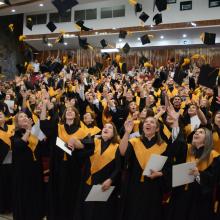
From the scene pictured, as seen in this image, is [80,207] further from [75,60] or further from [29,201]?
[75,60]

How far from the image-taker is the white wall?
1739 cm

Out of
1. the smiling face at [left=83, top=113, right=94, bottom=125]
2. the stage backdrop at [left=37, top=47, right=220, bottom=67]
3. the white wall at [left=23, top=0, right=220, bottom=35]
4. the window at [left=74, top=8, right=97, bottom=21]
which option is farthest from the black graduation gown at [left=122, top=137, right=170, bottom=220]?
the window at [left=74, top=8, right=97, bottom=21]

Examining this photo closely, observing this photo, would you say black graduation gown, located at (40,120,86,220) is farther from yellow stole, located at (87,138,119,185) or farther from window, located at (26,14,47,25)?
window, located at (26,14,47,25)

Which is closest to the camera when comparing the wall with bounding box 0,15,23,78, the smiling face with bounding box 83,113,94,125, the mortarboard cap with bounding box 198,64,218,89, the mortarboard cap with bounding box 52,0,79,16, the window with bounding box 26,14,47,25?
the smiling face with bounding box 83,113,94,125

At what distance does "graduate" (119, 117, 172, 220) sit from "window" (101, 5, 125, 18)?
1704cm

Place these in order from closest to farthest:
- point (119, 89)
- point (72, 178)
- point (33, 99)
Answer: point (72, 178) < point (33, 99) < point (119, 89)

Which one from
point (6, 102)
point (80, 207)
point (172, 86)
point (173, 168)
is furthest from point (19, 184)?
point (172, 86)

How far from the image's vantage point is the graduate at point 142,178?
3.43 m

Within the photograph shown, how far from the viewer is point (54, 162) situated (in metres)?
4.34

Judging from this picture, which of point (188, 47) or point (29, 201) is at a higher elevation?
point (188, 47)

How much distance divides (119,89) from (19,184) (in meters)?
4.38

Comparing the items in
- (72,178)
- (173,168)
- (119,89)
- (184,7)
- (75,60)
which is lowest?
(72,178)

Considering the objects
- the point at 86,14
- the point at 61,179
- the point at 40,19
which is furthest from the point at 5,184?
the point at 40,19

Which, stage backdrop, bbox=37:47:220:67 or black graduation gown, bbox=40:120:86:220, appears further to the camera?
stage backdrop, bbox=37:47:220:67
